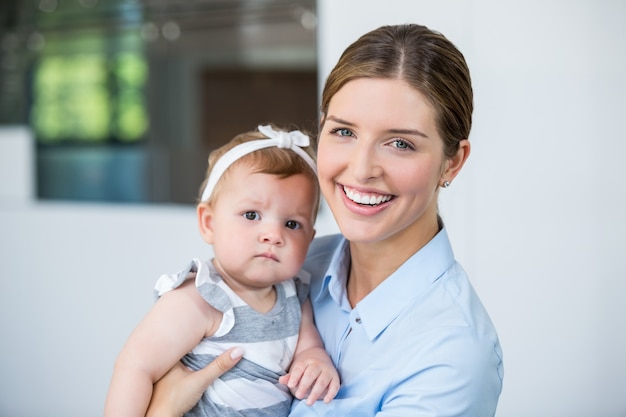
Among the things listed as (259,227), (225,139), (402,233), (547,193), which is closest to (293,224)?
(259,227)

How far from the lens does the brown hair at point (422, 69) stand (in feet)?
4.67

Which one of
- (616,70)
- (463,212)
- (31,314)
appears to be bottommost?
(31,314)

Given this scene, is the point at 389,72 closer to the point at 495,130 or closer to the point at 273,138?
the point at 273,138

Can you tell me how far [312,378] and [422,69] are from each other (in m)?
0.56

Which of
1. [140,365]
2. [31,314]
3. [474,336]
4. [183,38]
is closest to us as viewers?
[474,336]

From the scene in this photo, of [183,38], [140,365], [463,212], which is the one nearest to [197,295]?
[140,365]

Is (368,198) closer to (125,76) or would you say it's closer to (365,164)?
(365,164)

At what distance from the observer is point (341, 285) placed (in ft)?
5.43

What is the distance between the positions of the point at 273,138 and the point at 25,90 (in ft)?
11.6

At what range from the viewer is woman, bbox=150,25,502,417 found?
1.35 meters

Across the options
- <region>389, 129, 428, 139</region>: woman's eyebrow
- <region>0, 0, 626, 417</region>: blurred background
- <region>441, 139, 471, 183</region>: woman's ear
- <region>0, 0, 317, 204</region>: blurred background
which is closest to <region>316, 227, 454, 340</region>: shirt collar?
<region>441, 139, 471, 183</region>: woman's ear

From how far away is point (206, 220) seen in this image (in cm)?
169

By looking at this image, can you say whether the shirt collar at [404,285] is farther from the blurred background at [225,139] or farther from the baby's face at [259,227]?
the blurred background at [225,139]

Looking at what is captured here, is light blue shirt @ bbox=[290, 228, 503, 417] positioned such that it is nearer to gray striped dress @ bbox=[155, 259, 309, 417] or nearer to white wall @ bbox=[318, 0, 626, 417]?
gray striped dress @ bbox=[155, 259, 309, 417]
